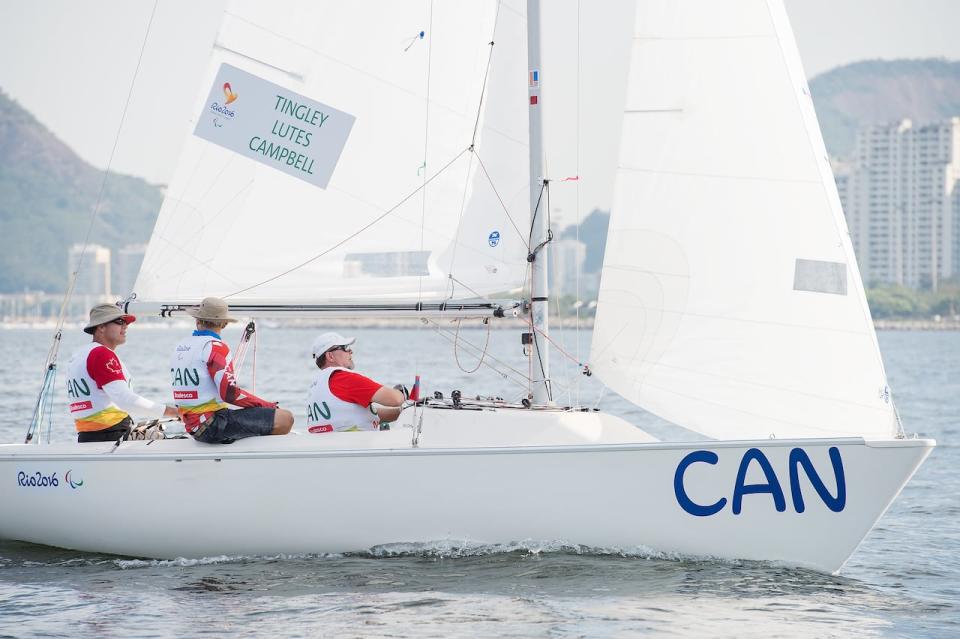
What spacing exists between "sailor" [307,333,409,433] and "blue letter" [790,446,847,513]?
83.6 inches

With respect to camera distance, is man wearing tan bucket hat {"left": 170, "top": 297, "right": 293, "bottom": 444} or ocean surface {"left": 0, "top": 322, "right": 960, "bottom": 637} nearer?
ocean surface {"left": 0, "top": 322, "right": 960, "bottom": 637}

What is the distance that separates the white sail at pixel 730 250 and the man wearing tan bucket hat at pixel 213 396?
6.66 feet

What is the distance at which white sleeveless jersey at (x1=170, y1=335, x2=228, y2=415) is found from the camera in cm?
683

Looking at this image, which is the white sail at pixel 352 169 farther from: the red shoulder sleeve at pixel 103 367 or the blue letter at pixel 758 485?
the blue letter at pixel 758 485

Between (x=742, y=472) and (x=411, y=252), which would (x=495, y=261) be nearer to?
(x=411, y=252)

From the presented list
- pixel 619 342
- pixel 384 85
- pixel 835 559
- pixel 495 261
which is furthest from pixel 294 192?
pixel 835 559

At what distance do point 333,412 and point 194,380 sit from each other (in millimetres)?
783

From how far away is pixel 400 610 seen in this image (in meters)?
6.02

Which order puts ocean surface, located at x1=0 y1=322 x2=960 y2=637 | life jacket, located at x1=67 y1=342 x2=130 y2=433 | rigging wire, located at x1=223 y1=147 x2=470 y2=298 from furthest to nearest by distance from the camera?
rigging wire, located at x1=223 y1=147 x2=470 y2=298 < life jacket, located at x1=67 y1=342 x2=130 y2=433 < ocean surface, located at x1=0 y1=322 x2=960 y2=637

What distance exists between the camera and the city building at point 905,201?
136000mm

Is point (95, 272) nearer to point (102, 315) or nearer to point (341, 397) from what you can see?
point (102, 315)

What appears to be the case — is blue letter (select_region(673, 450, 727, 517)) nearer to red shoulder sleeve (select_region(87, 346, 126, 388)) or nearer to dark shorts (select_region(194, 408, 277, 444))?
dark shorts (select_region(194, 408, 277, 444))

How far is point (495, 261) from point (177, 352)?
6.73 ft

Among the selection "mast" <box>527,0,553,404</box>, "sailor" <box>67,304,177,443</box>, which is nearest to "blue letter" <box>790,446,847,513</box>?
"mast" <box>527,0,553,404</box>
